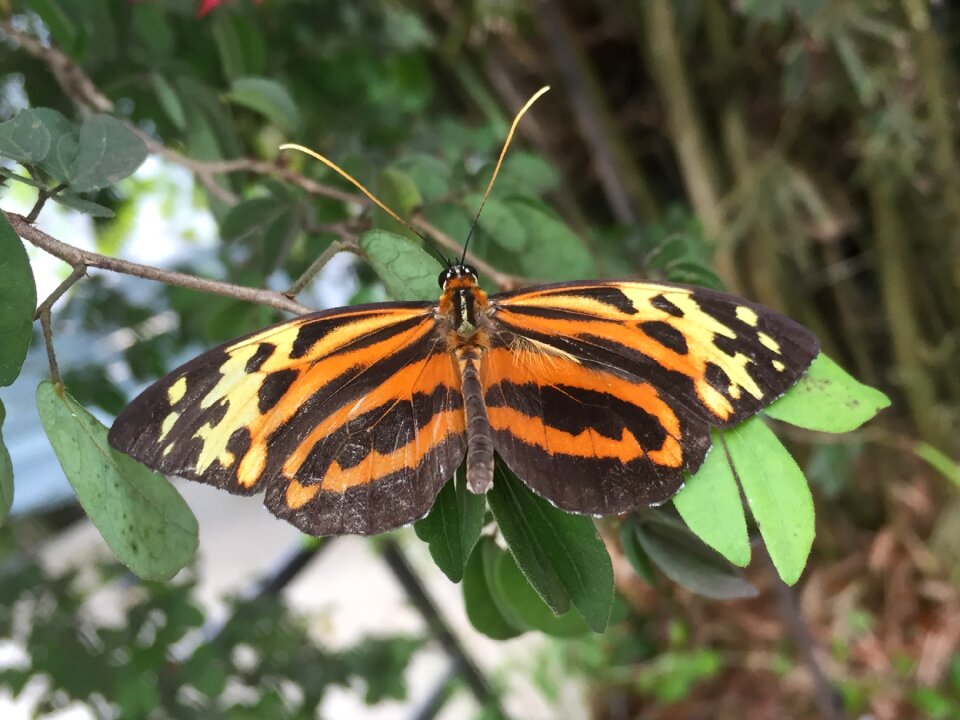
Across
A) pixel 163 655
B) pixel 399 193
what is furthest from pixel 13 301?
pixel 163 655

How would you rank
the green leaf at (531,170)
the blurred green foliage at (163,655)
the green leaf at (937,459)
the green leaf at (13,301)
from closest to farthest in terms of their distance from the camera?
the green leaf at (13,301) → the green leaf at (531,170) → the blurred green foliage at (163,655) → the green leaf at (937,459)

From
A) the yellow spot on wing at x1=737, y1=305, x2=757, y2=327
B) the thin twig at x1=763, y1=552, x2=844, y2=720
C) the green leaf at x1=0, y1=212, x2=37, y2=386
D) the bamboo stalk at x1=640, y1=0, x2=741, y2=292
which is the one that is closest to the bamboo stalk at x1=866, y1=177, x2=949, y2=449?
the bamboo stalk at x1=640, y1=0, x2=741, y2=292

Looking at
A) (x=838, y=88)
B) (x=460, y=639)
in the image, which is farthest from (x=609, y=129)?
(x=460, y=639)

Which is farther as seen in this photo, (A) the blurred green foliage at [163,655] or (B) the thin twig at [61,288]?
(A) the blurred green foliage at [163,655]

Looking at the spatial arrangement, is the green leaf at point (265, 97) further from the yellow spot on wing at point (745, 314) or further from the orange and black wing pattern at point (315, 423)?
the yellow spot on wing at point (745, 314)

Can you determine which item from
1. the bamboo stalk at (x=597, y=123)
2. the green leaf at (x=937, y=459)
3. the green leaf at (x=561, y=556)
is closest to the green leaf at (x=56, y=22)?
the green leaf at (x=561, y=556)

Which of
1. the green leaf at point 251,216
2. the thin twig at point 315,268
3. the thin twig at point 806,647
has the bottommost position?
the thin twig at point 806,647

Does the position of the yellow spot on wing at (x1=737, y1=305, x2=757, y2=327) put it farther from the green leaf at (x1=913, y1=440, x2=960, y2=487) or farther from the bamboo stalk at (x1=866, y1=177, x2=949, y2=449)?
the bamboo stalk at (x1=866, y1=177, x2=949, y2=449)
